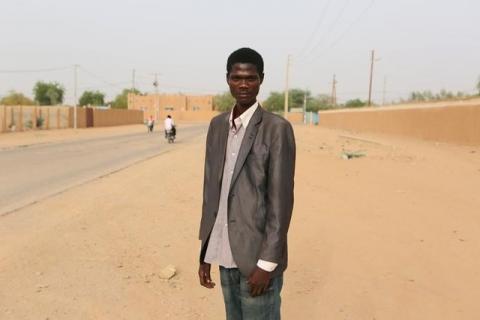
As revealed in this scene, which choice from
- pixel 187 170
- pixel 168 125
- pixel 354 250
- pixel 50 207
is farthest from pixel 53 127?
pixel 354 250

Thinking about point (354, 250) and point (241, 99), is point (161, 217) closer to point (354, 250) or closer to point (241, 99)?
point (354, 250)

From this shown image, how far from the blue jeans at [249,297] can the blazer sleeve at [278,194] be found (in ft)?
0.65

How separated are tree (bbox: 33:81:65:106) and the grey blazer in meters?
89.4

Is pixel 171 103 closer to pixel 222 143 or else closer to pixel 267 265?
pixel 222 143

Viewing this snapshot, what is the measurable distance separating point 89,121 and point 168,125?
85.5 ft

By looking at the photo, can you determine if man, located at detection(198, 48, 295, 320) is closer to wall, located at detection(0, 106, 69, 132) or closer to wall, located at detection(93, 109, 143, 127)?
wall, located at detection(0, 106, 69, 132)

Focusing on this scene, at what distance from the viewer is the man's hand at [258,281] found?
80.0 inches

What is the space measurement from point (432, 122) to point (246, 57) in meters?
24.9

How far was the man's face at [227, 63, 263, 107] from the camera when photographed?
214cm

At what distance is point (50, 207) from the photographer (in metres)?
7.61

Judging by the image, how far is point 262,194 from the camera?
81.5 inches

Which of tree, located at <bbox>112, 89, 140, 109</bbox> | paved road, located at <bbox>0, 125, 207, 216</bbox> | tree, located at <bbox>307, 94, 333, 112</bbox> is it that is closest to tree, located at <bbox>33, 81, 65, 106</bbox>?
tree, located at <bbox>112, 89, 140, 109</bbox>

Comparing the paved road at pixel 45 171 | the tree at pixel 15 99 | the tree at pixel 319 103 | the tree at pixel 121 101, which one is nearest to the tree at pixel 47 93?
the tree at pixel 15 99

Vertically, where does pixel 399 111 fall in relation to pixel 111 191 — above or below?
above
